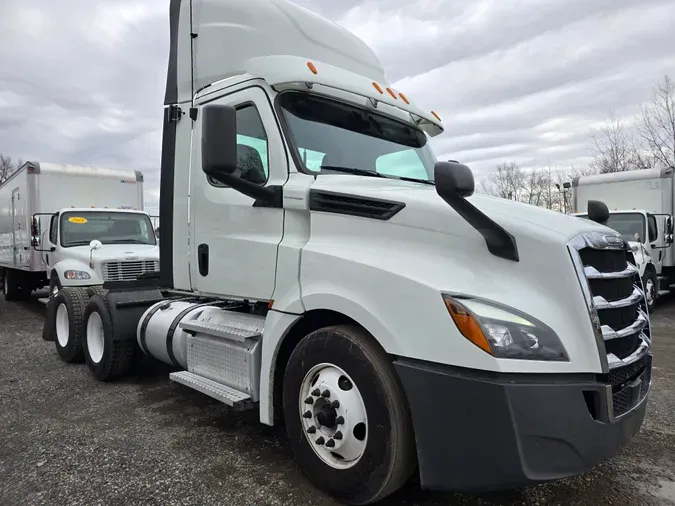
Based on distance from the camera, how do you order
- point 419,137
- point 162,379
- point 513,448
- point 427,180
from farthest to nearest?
point 162,379 → point 419,137 → point 427,180 → point 513,448

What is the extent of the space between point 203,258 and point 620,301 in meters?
2.91

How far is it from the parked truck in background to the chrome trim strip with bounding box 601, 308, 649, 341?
327 inches

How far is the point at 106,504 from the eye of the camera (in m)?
2.94

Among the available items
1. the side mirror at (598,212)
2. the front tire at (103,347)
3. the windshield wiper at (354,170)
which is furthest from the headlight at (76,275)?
the side mirror at (598,212)

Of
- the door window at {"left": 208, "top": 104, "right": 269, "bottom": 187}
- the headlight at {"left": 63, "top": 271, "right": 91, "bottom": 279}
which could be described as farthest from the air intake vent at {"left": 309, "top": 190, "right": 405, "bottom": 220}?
the headlight at {"left": 63, "top": 271, "right": 91, "bottom": 279}

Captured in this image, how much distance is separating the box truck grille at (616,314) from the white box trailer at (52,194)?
389 inches

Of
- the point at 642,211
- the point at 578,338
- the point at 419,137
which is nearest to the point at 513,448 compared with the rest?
the point at 578,338

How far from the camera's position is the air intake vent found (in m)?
2.85

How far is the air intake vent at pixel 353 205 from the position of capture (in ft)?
9.35

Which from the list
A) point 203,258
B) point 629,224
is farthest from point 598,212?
point 629,224

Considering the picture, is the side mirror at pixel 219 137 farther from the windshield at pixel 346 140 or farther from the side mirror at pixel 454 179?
the side mirror at pixel 454 179

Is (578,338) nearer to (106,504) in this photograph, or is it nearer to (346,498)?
(346,498)

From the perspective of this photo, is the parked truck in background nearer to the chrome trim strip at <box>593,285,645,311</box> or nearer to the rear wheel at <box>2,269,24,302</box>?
the chrome trim strip at <box>593,285,645,311</box>

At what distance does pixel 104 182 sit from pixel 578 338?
11025 mm
